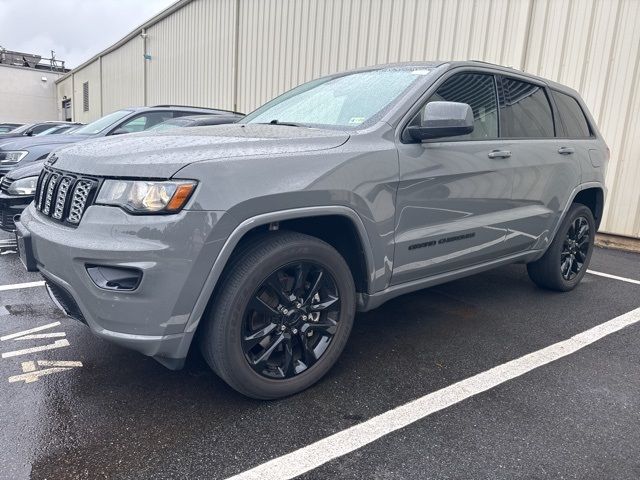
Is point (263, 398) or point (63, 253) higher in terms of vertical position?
point (63, 253)

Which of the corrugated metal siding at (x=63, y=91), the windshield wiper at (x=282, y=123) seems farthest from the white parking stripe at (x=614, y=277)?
the corrugated metal siding at (x=63, y=91)

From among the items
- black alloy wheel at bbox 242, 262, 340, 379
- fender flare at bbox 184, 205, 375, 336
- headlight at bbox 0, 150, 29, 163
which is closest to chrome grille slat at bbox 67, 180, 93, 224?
fender flare at bbox 184, 205, 375, 336

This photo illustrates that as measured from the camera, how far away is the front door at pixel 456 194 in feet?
9.32

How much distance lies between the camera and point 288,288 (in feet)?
8.23

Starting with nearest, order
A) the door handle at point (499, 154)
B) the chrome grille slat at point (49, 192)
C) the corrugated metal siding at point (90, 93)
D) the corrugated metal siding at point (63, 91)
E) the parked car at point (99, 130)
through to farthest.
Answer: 1. the chrome grille slat at point (49, 192)
2. the door handle at point (499, 154)
3. the parked car at point (99, 130)
4. the corrugated metal siding at point (90, 93)
5. the corrugated metal siding at point (63, 91)

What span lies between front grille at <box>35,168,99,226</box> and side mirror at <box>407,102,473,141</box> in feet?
5.51

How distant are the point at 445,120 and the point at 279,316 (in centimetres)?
134

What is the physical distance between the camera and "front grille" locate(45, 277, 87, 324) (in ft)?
7.49

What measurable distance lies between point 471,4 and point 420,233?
6.17 meters

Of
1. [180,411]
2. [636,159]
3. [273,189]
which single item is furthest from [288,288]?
[636,159]

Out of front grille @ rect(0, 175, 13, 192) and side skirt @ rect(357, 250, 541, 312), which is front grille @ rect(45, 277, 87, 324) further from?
front grille @ rect(0, 175, 13, 192)

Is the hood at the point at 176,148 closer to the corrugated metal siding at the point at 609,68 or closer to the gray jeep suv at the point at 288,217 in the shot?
the gray jeep suv at the point at 288,217

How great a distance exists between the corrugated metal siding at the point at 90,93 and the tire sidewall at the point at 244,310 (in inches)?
1006

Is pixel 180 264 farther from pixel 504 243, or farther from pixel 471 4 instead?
pixel 471 4
